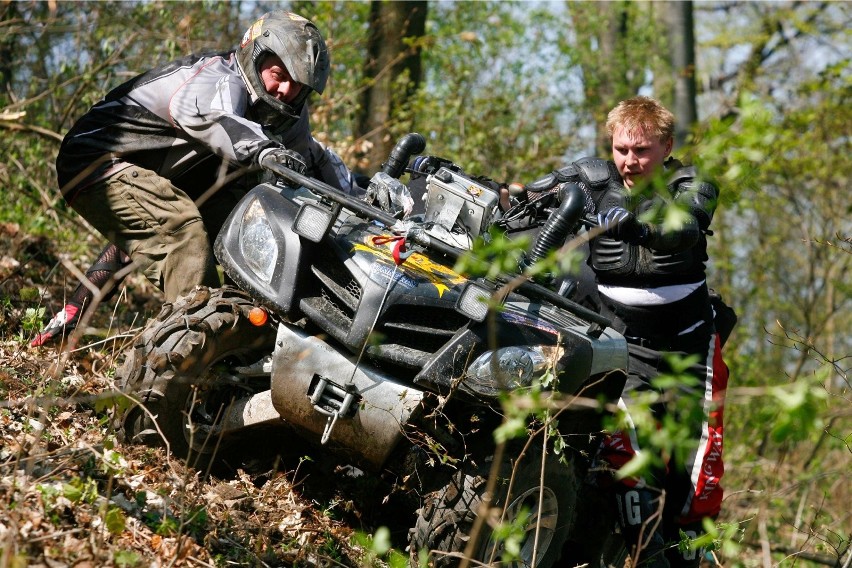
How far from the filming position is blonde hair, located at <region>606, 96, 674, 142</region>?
18.5 ft

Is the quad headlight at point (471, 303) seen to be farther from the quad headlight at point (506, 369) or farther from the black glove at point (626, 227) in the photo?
the black glove at point (626, 227)

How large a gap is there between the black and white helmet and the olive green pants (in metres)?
0.64

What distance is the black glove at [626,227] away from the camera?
470 centimetres

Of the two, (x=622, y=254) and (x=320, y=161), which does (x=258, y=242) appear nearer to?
(x=320, y=161)

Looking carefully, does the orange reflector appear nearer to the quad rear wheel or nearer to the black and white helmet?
the quad rear wheel

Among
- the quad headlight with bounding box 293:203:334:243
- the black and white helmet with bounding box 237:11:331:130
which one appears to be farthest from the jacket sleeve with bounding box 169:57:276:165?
the quad headlight with bounding box 293:203:334:243

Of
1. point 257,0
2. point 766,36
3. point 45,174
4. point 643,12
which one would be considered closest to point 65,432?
point 45,174

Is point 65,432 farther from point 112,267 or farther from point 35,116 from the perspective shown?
point 35,116

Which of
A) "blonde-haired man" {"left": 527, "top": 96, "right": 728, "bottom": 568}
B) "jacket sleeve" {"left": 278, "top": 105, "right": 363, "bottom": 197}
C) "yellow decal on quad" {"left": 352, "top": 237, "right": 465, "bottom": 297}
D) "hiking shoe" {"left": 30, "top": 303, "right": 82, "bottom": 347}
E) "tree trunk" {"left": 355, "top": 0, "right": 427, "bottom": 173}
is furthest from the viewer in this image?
"tree trunk" {"left": 355, "top": 0, "right": 427, "bottom": 173}

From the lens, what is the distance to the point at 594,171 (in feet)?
18.8

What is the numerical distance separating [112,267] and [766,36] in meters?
15.1

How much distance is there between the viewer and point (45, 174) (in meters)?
9.06

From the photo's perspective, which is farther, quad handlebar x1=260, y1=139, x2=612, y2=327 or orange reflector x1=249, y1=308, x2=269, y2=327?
orange reflector x1=249, y1=308, x2=269, y2=327

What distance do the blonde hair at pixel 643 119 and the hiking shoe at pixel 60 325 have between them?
3112 millimetres
